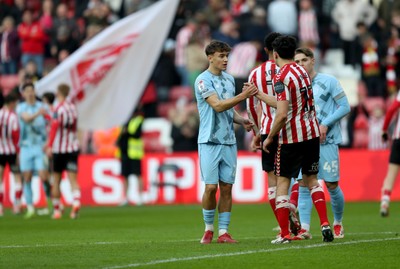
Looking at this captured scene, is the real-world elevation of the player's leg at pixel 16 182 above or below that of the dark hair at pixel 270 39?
below

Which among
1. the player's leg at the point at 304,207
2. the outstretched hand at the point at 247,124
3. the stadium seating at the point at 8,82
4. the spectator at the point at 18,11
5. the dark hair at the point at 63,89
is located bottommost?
the player's leg at the point at 304,207

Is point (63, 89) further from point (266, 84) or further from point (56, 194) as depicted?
point (266, 84)

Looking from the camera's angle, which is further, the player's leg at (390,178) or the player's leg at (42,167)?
the player's leg at (42,167)

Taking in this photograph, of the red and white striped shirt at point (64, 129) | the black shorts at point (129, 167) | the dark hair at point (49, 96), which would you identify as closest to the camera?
the red and white striped shirt at point (64, 129)

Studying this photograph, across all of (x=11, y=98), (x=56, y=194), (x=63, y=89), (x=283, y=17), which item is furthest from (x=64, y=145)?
(x=283, y=17)

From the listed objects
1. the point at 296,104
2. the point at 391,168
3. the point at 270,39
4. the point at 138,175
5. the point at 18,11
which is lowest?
the point at 138,175

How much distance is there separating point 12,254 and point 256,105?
3.42m

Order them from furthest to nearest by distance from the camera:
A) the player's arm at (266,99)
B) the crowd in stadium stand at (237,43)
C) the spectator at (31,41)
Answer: the spectator at (31,41), the crowd in stadium stand at (237,43), the player's arm at (266,99)

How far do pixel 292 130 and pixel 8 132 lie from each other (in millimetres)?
10909

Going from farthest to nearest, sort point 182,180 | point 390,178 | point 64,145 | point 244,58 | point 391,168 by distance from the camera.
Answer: point 244,58
point 182,180
point 64,145
point 391,168
point 390,178

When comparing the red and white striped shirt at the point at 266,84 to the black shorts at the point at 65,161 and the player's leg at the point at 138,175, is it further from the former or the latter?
the player's leg at the point at 138,175

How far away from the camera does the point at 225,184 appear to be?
13266 mm

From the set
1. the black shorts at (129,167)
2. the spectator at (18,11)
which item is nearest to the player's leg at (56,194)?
the black shorts at (129,167)

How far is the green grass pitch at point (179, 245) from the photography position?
1106 cm
